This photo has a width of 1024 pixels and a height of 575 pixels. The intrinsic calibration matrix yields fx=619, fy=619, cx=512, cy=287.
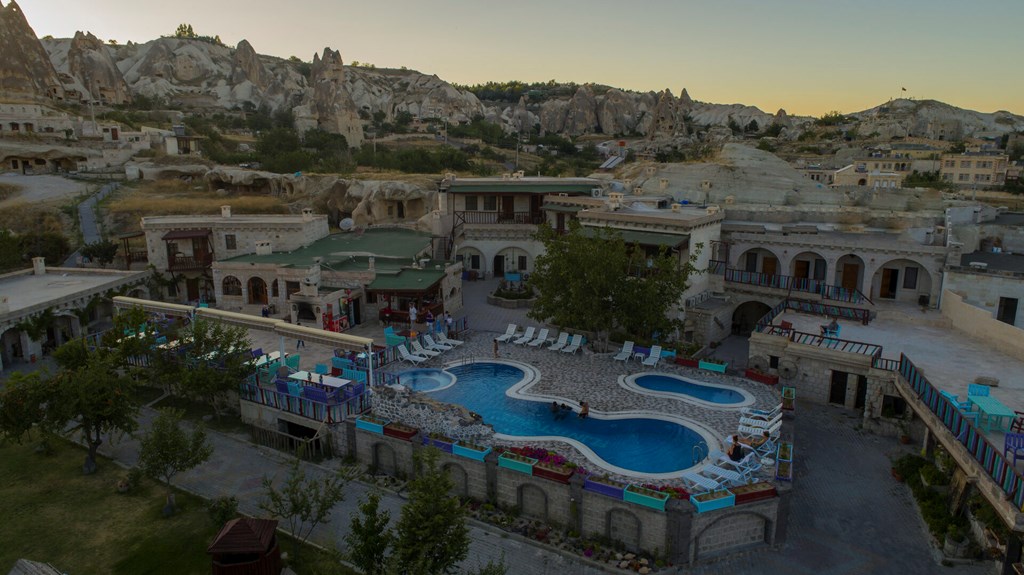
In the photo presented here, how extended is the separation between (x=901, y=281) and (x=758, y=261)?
614cm

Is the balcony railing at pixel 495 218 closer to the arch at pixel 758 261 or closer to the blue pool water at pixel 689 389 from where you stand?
the arch at pixel 758 261

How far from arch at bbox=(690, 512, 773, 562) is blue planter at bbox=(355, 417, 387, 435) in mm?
8763

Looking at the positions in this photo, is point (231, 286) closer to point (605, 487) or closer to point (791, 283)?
point (605, 487)

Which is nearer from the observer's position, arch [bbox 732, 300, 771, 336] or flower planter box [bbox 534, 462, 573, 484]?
flower planter box [bbox 534, 462, 573, 484]

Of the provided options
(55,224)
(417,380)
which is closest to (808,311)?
(417,380)

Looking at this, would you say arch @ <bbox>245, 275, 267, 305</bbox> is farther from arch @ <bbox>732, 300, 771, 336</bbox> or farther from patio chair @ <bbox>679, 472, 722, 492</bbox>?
arch @ <bbox>732, 300, 771, 336</bbox>

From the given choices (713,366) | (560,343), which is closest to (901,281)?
(713,366)

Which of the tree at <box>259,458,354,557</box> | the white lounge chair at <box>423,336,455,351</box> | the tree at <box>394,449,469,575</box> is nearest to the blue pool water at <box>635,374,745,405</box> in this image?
the white lounge chair at <box>423,336,455,351</box>

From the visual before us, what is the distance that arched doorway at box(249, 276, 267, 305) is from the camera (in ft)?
99.7

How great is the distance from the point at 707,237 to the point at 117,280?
29.1m

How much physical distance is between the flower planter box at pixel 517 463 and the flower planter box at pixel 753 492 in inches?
184

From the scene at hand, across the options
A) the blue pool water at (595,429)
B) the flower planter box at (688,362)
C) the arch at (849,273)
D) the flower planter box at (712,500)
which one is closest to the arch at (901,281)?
the arch at (849,273)

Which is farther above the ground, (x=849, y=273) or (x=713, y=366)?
(x=849, y=273)

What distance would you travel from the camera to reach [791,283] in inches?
1120
